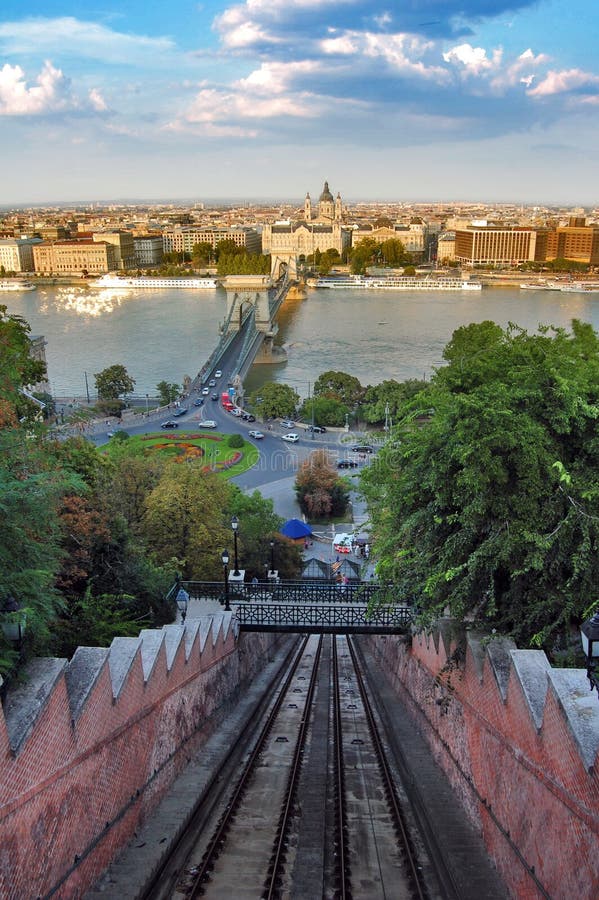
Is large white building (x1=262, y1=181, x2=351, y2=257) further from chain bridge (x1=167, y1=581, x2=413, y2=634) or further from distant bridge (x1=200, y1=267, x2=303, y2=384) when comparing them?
chain bridge (x1=167, y1=581, x2=413, y2=634)

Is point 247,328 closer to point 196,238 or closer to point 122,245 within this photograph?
point 122,245

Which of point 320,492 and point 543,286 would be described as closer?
point 320,492

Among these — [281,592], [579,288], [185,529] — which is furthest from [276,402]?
[579,288]

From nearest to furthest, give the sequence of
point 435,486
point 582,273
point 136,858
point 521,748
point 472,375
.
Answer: point 521,748 → point 136,858 → point 435,486 → point 472,375 → point 582,273

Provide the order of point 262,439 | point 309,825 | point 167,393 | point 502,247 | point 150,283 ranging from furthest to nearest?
point 502,247
point 150,283
point 167,393
point 262,439
point 309,825

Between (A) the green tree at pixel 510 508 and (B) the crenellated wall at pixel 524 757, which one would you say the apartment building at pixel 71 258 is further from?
(B) the crenellated wall at pixel 524 757

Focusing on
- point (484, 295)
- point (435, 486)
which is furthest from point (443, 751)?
point (484, 295)

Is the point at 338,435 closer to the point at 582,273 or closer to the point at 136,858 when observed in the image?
the point at 136,858
